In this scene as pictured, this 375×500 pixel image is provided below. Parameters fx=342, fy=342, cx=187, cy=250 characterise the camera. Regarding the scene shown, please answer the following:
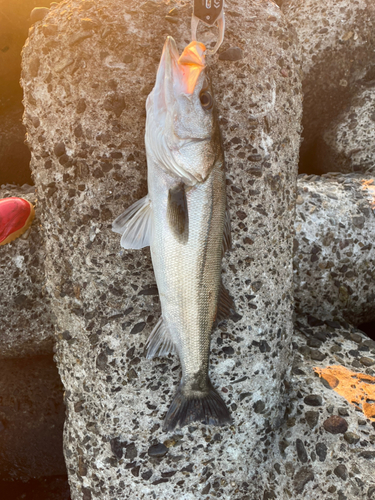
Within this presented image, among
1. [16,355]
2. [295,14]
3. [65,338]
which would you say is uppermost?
[295,14]

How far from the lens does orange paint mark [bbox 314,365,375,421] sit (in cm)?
217

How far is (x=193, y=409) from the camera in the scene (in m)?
1.88

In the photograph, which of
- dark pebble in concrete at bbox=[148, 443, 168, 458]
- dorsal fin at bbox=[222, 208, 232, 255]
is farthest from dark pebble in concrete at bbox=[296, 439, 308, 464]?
dorsal fin at bbox=[222, 208, 232, 255]

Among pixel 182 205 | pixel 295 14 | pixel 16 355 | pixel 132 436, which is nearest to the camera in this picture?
pixel 182 205

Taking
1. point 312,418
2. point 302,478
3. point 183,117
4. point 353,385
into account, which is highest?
point 183,117

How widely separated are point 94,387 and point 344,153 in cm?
340

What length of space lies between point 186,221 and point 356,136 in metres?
2.93

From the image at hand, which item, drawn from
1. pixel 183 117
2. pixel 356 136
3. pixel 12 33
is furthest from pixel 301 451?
pixel 12 33

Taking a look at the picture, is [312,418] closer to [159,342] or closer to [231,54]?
[159,342]

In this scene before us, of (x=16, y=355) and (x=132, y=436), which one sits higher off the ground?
(x=132, y=436)

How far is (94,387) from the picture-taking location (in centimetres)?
205

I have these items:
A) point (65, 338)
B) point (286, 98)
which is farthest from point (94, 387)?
point (286, 98)

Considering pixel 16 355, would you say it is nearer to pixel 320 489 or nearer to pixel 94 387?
pixel 94 387

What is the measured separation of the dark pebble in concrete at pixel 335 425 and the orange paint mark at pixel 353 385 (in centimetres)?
16
